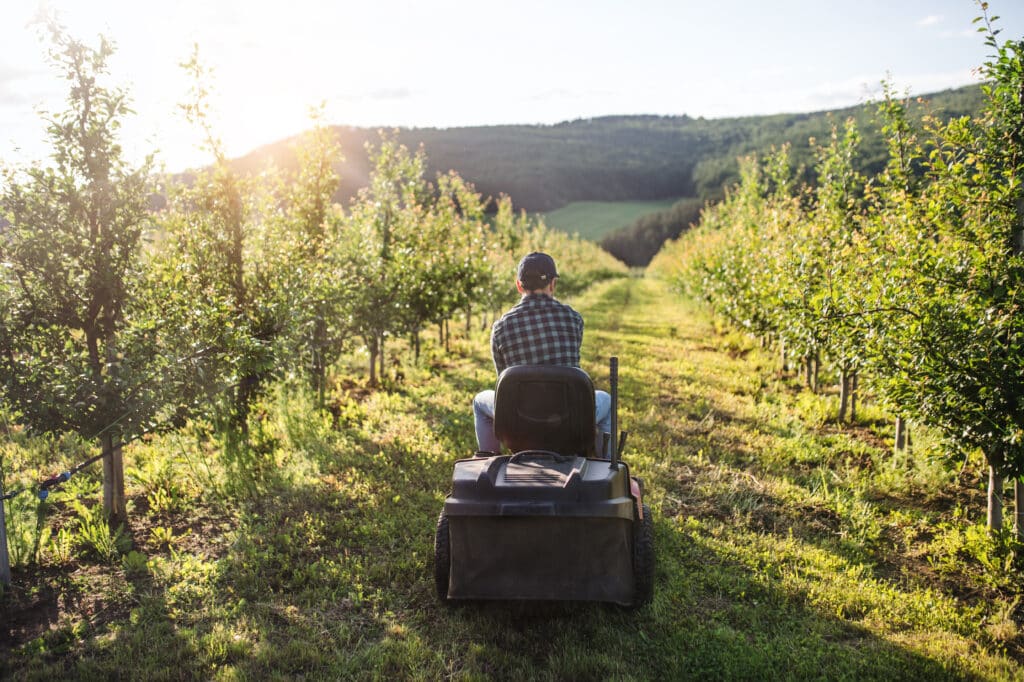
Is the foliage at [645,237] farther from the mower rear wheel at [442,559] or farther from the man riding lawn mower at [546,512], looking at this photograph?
the mower rear wheel at [442,559]

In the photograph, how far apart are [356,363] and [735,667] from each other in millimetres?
11321

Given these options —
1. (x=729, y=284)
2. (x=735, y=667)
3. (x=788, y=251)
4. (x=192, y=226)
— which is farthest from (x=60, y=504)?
(x=729, y=284)

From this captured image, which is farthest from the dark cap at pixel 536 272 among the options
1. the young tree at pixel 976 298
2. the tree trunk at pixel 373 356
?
the tree trunk at pixel 373 356

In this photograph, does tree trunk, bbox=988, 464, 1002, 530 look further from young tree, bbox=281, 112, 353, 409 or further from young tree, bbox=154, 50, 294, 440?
young tree, bbox=281, 112, 353, 409

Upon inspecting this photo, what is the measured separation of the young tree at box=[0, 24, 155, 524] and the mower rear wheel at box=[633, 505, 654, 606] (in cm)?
359

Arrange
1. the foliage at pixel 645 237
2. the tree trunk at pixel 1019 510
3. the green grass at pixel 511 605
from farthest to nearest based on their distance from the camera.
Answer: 1. the foliage at pixel 645 237
2. the tree trunk at pixel 1019 510
3. the green grass at pixel 511 605

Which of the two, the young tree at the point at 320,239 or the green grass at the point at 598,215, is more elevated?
the green grass at the point at 598,215

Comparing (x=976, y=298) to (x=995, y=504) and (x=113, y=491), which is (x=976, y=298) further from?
(x=113, y=491)

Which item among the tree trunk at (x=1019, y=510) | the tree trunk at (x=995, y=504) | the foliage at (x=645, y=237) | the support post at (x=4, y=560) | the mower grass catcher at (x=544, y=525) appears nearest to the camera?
the mower grass catcher at (x=544, y=525)

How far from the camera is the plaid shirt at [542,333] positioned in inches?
169

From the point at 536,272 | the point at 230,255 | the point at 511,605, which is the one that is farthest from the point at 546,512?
the point at 230,255

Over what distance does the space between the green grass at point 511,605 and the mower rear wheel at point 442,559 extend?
0.20m

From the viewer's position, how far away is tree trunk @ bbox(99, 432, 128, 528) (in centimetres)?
521

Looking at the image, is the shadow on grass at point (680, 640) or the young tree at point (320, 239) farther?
the young tree at point (320, 239)
